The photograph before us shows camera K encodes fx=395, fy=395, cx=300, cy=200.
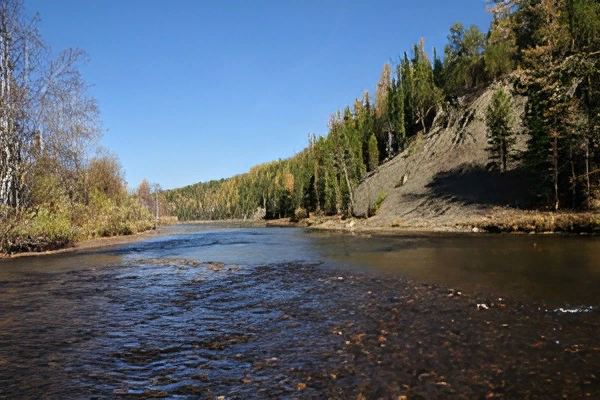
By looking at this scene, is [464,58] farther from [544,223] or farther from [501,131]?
[544,223]

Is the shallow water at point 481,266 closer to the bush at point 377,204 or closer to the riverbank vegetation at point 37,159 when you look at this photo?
the riverbank vegetation at point 37,159

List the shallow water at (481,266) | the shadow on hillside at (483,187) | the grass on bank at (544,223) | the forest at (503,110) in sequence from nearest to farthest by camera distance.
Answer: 1. the shallow water at (481,266)
2. the grass on bank at (544,223)
3. the forest at (503,110)
4. the shadow on hillside at (483,187)

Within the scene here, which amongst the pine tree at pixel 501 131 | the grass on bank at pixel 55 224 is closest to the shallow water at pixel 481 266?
the grass on bank at pixel 55 224

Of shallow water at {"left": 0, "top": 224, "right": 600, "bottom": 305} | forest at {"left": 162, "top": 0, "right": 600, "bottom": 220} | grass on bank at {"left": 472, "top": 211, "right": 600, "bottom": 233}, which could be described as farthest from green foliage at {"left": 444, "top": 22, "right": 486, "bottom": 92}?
shallow water at {"left": 0, "top": 224, "right": 600, "bottom": 305}

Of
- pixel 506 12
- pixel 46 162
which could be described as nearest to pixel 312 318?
pixel 46 162

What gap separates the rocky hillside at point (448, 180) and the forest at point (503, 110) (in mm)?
2533

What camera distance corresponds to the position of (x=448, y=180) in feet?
209

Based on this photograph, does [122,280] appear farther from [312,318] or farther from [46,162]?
[46,162]

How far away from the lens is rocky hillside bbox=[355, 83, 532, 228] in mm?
51703

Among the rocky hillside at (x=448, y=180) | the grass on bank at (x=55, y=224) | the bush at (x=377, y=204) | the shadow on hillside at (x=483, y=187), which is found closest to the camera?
the grass on bank at (x=55, y=224)

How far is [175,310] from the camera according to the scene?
1086 centimetres

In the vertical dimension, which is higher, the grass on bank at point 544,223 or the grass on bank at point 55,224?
the grass on bank at point 55,224

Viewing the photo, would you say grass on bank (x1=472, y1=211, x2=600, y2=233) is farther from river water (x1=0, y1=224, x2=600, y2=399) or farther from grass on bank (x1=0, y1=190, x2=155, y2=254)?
grass on bank (x1=0, y1=190, x2=155, y2=254)

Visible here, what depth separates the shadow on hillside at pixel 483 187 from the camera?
50531 millimetres
